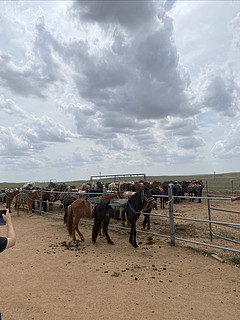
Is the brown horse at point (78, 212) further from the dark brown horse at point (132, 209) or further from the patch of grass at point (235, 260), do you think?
the patch of grass at point (235, 260)

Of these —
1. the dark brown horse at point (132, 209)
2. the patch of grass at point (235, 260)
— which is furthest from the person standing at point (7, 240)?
the patch of grass at point (235, 260)

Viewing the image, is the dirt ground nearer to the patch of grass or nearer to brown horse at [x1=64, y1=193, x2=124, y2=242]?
the patch of grass

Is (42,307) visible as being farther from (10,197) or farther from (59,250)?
(10,197)

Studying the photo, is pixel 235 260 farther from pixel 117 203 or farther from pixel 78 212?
pixel 78 212

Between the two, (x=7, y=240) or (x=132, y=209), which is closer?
(x=7, y=240)

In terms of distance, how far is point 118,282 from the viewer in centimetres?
468

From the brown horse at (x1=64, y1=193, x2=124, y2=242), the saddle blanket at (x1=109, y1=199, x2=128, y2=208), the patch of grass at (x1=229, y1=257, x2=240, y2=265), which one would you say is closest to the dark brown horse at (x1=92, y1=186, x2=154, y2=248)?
the saddle blanket at (x1=109, y1=199, x2=128, y2=208)

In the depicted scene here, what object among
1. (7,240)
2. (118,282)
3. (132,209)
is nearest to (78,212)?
(132,209)

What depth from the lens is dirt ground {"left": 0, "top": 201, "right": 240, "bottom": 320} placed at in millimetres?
3658

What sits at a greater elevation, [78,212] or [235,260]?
[78,212]

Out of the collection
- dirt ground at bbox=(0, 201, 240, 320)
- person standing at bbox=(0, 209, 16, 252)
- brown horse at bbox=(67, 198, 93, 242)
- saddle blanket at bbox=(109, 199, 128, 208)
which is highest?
person standing at bbox=(0, 209, 16, 252)

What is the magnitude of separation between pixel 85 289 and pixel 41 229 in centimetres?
630

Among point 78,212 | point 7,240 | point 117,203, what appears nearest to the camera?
point 7,240

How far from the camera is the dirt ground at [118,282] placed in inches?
144
